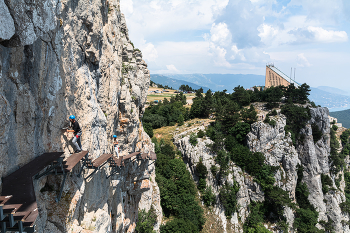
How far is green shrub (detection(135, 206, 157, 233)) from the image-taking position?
2728 cm

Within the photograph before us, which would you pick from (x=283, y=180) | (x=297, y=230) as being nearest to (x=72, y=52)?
(x=283, y=180)

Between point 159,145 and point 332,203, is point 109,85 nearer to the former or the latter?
point 159,145

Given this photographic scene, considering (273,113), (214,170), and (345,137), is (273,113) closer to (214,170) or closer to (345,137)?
(214,170)

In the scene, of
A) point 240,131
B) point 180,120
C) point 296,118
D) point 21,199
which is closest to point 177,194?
point 240,131

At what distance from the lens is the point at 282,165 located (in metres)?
49.4

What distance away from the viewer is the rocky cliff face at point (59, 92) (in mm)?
6059

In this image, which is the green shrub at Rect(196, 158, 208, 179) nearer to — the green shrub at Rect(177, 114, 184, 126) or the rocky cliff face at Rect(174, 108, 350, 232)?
the rocky cliff face at Rect(174, 108, 350, 232)

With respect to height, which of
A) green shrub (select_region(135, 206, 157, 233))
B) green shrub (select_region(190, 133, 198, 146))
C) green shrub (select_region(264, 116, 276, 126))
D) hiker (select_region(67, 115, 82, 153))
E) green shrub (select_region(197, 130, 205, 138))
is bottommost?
green shrub (select_region(135, 206, 157, 233))

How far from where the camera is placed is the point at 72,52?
10.3 meters

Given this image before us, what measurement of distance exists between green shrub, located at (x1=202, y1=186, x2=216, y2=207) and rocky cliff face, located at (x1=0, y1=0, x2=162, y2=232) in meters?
29.2

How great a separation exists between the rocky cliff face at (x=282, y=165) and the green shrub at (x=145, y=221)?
18131 mm

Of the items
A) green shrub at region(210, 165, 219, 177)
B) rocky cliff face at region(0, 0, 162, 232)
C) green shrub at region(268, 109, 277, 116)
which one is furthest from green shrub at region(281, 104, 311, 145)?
rocky cliff face at region(0, 0, 162, 232)

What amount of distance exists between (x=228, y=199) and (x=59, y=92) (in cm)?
4338

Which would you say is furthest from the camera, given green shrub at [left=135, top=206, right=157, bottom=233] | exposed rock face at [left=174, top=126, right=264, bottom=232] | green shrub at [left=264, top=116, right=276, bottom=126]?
green shrub at [left=264, top=116, right=276, bottom=126]
